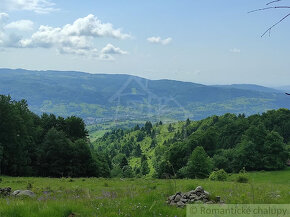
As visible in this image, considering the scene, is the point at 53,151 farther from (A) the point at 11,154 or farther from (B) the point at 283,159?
(B) the point at 283,159

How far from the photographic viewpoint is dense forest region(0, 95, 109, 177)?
52719 millimetres

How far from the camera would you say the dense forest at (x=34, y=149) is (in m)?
52.7

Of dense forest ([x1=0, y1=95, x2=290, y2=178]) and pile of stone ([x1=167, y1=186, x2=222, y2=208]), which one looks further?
dense forest ([x1=0, y1=95, x2=290, y2=178])

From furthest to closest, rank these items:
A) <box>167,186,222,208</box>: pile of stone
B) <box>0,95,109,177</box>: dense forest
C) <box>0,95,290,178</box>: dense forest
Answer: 1. <box>0,95,290,178</box>: dense forest
2. <box>0,95,109,177</box>: dense forest
3. <box>167,186,222,208</box>: pile of stone

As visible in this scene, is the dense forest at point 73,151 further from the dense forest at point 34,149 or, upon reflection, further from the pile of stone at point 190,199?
the pile of stone at point 190,199

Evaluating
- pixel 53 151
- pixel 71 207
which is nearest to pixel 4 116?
pixel 53 151

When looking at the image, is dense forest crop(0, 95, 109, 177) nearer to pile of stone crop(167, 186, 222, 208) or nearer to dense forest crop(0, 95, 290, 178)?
dense forest crop(0, 95, 290, 178)

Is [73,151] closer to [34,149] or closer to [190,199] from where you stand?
[34,149]

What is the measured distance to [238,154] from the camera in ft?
319

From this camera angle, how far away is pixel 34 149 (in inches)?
2418

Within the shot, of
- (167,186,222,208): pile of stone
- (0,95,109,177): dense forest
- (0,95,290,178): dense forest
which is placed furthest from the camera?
(0,95,290,178): dense forest

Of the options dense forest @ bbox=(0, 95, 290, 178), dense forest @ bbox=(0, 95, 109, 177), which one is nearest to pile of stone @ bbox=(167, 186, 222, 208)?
dense forest @ bbox=(0, 95, 290, 178)

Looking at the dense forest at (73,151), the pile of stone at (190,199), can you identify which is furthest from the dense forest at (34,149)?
the pile of stone at (190,199)

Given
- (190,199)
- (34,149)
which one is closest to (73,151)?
(34,149)
